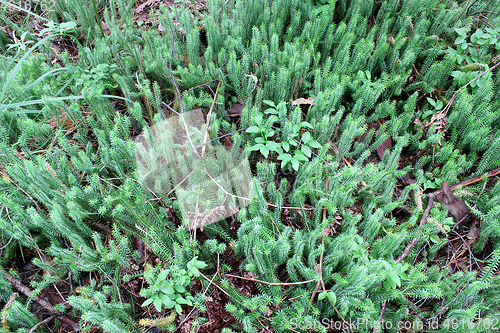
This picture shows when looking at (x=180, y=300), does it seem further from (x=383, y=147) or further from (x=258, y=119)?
(x=383, y=147)

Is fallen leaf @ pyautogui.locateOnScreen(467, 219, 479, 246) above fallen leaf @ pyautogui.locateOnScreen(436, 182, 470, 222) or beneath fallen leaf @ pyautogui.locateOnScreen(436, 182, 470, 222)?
beneath

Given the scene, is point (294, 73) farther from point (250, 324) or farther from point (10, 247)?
point (10, 247)

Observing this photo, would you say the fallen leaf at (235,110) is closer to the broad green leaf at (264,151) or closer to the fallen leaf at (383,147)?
the broad green leaf at (264,151)

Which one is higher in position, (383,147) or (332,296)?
(383,147)

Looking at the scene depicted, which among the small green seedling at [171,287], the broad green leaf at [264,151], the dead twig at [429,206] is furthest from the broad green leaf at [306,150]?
the small green seedling at [171,287]

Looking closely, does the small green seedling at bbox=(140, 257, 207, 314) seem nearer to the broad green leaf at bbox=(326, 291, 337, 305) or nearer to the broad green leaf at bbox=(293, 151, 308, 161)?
the broad green leaf at bbox=(326, 291, 337, 305)

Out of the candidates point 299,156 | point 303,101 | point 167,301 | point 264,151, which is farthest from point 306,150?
point 167,301

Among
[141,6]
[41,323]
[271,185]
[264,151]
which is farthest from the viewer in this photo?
[141,6]

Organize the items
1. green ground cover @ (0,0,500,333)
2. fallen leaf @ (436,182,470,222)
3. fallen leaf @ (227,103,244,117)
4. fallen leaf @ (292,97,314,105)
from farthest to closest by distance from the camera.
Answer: fallen leaf @ (227,103,244,117), fallen leaf @ (292,97,314,105), fallen leaf @ (436,182,470,222), green ground cover @ (0,0,500,333)

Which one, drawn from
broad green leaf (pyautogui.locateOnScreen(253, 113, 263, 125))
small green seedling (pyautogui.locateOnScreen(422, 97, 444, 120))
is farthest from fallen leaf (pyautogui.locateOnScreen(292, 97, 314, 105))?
small green seedling (pyautogui.locateOnScreen(422, 97, 444, 120))

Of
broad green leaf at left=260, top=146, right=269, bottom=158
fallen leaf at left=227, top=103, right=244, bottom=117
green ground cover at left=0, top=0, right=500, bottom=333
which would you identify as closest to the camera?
green ground cover at left=0, top=0, right=500, bottom=333

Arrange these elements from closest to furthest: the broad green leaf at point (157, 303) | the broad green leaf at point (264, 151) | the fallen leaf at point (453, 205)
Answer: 1. the broad green leaf at point (157, 303)
2. the broad green leaf at point (264, 151)
3. the fallen leaf at point (453, 205)

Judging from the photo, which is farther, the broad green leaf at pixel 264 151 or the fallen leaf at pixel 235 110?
the fallen leaf at pixel 235 110

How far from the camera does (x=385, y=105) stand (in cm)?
238
